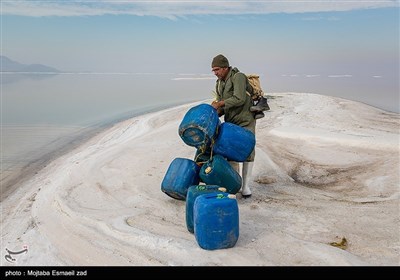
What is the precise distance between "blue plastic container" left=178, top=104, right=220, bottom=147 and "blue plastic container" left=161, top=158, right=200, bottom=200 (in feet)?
1.20

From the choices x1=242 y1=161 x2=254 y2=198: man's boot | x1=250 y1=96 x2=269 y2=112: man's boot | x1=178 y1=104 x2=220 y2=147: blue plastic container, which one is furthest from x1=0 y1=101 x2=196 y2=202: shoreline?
x1=250 y1=96 x2=269 y2=112: man's boot

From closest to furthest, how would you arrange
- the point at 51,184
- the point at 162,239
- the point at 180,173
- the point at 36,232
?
the point at 162,239 → the point at 36,232 → the point at 180,173 → the point at 51,184

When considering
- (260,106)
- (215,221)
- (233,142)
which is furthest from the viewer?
(260,106)

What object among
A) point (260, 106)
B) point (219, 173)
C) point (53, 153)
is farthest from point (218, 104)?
point (53, 153)

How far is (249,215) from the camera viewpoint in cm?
532

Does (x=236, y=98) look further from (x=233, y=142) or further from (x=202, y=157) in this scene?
(x=202, y=157)

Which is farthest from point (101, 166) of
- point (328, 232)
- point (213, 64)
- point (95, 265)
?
point (328, 232)

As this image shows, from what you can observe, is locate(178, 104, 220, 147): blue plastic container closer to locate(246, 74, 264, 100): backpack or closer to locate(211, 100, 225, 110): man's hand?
locate(211, 100, 225, 110): man's hand

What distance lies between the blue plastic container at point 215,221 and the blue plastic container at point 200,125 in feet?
3.91

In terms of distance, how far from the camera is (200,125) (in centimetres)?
516

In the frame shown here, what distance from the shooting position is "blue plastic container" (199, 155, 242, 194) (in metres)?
5.30

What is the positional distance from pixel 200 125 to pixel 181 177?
79 centimetres
